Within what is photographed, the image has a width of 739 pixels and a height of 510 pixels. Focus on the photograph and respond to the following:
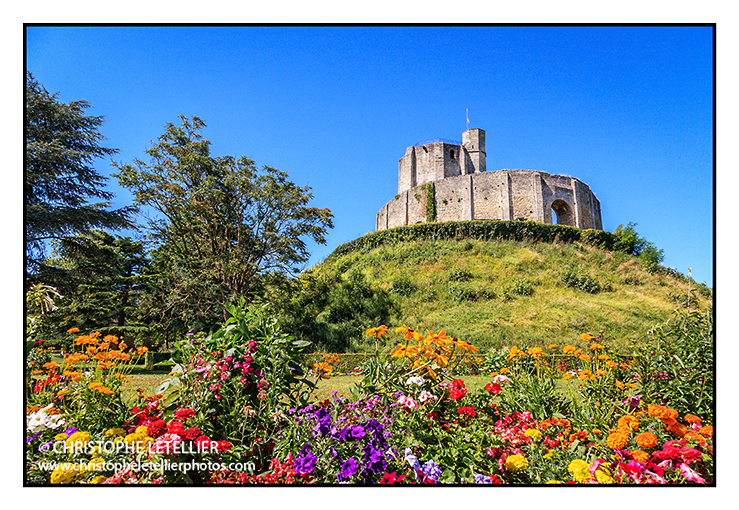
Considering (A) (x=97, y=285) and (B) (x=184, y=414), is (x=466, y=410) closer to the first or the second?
(B) (x=184, y=414)

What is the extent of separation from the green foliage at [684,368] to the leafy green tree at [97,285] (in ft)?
19.6

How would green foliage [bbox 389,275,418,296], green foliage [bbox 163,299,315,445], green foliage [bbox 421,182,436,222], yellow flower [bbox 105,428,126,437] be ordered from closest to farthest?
yellow flower [bbox 105,428,126,437] → green foliage [bbox 163,299,315,445] → green foliage [bbox 389,275,418,296] → green foliage [bbox 421,182,436,222]

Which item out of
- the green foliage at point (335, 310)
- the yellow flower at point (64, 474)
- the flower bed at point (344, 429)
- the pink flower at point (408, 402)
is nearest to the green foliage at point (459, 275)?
the green foliage at point (335, 310)

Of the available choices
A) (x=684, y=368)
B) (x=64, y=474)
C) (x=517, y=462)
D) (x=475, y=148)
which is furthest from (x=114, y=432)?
(x=475, y=148)

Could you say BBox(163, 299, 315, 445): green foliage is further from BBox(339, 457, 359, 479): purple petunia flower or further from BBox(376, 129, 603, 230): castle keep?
BBox(376, 129, 603, 230): castle keep

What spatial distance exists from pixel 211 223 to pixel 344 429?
1291cm

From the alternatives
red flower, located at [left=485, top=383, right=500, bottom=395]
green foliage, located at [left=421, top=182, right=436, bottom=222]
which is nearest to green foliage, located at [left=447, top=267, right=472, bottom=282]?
green foliage, located at [left=421, top=182, right=436, bottom=222]

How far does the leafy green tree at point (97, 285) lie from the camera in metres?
9.02

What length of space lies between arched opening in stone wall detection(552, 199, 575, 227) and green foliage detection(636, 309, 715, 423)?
89.8 feet

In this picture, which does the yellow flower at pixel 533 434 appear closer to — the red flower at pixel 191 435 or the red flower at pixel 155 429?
the red flower at pixel 191 435

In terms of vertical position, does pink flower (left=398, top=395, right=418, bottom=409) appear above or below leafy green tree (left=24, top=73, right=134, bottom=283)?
below

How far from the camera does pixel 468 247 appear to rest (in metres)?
21.1

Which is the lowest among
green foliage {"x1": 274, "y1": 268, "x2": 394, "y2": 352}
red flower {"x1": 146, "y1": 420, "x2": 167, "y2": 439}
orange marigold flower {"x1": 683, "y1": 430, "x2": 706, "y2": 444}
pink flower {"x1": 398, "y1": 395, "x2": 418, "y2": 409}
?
green foliage {"x1": 274, "y1": 268, "x2": 394, "y2": 352}

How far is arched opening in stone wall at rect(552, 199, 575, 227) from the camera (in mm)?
27670
